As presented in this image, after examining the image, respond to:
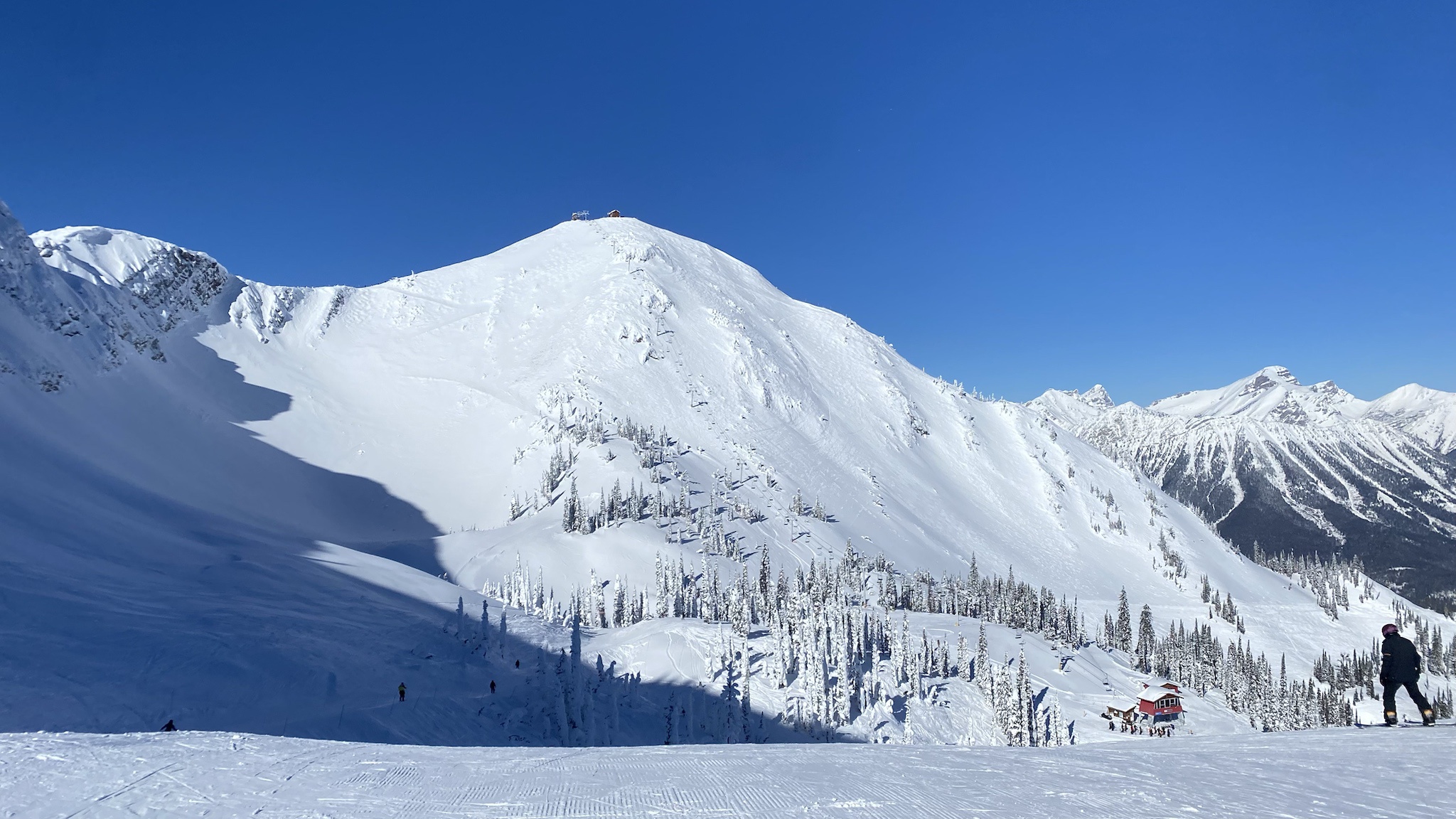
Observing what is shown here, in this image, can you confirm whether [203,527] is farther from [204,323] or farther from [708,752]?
[204,323]

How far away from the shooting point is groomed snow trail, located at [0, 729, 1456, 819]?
30.6 feet

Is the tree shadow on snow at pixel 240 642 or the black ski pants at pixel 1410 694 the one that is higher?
the black ski pants at pixel 1410 694

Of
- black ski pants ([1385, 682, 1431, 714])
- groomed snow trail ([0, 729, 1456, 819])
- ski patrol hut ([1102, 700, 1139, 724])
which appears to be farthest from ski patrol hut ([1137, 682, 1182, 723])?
groomed snow trail ([0, 729, 1456, 819])

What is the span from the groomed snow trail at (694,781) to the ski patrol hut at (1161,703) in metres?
87.7

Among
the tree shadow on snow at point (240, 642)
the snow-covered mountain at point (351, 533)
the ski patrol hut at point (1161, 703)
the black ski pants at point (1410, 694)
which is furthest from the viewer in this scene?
the ski patrol hut at point (1161, 703)

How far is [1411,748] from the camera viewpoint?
1256cm

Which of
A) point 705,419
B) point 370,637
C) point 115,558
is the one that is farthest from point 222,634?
point 705,419

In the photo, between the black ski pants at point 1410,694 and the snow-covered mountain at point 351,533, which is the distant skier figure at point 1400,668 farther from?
the snow-covered mountain at point 351,533

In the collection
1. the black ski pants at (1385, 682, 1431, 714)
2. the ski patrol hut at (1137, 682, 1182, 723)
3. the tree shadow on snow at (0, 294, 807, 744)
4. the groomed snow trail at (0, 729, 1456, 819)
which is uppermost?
the black ski pants at (1385, 682, 1431, 714)

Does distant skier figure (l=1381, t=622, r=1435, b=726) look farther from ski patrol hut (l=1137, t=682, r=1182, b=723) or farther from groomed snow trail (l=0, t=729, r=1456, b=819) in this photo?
ski patrol hut (l=1137, t=682, r=1182, b=723)

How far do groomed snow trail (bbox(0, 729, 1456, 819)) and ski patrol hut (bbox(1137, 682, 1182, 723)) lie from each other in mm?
87718

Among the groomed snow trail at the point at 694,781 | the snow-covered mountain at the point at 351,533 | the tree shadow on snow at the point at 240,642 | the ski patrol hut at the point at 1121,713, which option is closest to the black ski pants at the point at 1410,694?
the groomed snow trail at the point at 694,781

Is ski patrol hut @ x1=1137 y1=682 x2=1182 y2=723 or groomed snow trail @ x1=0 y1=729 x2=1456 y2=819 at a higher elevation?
groomed snow trail @ x1=0 y1=729 x2=1456 y2=819

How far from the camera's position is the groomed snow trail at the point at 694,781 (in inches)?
367
